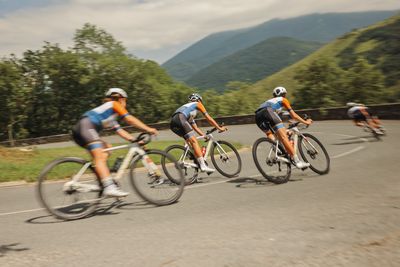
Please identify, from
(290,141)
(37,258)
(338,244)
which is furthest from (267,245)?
(290,141)

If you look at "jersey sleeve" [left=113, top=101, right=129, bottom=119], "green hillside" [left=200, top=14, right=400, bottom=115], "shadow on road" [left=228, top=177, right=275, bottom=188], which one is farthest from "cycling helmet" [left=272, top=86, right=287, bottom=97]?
"green hillside" [left=200, top=14, right=400, bottom=115]

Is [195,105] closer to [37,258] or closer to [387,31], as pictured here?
[37,258]

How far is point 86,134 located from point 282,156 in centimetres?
410

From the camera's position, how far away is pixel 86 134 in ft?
20.2

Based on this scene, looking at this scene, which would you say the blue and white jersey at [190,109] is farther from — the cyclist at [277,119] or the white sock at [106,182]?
the white sock at [106,182]

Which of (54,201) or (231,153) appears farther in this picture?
(231,153)

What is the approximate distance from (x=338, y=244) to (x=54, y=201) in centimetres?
411

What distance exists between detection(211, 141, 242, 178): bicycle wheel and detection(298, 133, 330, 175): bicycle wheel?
152 cm

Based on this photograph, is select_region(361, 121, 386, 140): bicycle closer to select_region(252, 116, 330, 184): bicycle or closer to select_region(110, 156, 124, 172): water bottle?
select_region(252, 116, 330, 184): bicycle

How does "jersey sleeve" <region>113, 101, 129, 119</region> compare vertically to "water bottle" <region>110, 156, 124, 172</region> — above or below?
above

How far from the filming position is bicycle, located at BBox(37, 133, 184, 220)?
6.16m

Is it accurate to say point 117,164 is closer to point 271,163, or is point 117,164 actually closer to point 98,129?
point 98,129

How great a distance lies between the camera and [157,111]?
1645 inches

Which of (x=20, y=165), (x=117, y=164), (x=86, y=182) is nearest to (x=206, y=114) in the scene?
(x=117, y=164)
